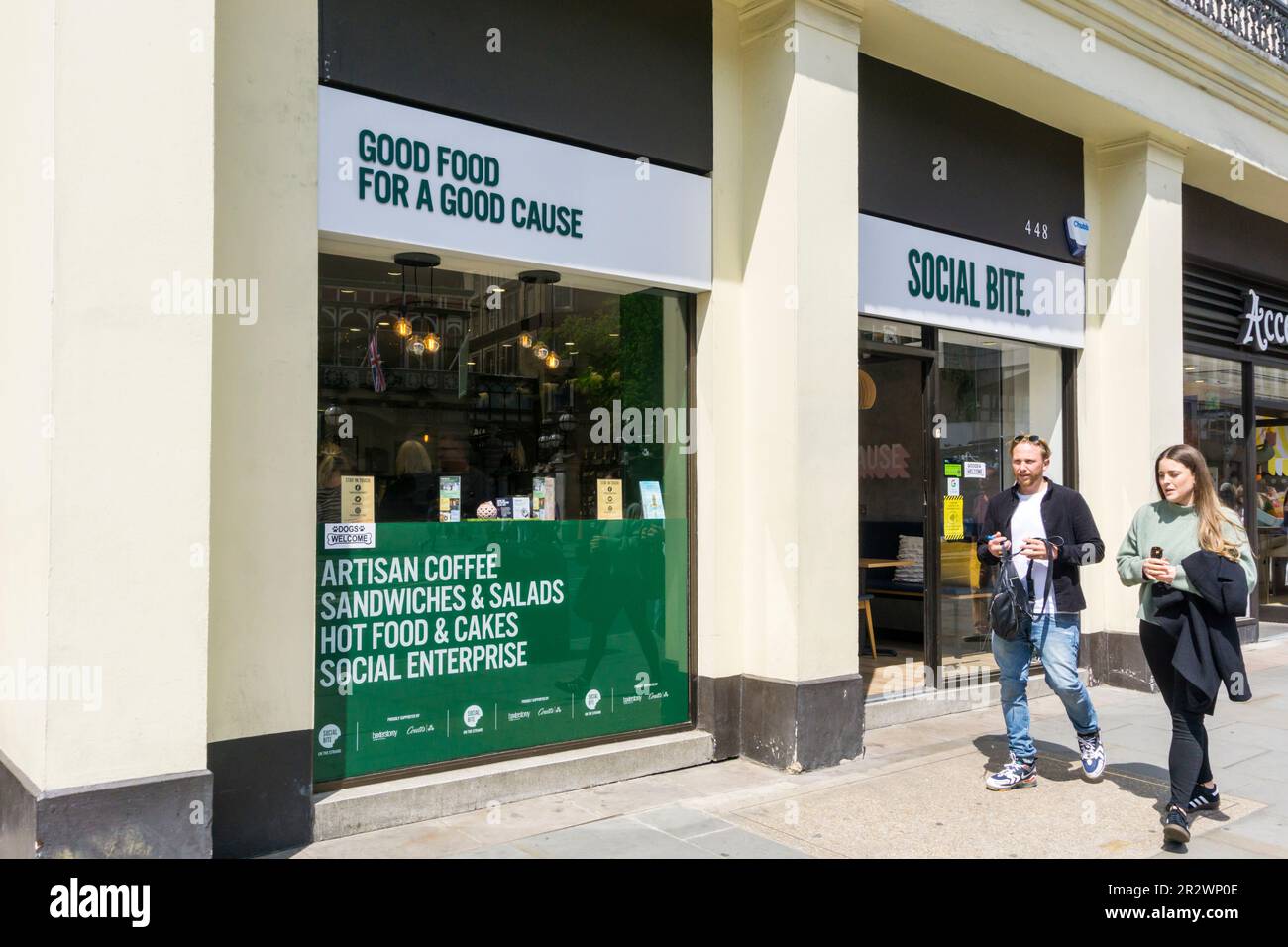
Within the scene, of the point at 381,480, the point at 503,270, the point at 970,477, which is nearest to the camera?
the point at 381,480

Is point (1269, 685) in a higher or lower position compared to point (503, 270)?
lower

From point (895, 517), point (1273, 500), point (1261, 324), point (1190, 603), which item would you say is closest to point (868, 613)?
point (895, 517)

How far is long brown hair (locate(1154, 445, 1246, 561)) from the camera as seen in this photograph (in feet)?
15.8

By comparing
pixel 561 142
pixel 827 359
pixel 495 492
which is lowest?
pixel 495 492

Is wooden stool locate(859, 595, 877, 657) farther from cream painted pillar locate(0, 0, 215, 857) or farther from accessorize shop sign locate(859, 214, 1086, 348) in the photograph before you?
cream painted pillar locate(0, 0, 215, 857)

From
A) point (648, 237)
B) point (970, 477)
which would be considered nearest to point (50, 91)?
point (648, 237)

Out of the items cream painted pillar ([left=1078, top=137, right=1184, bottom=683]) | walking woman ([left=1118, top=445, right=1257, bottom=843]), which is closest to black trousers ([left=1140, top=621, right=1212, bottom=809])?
walking woman ([left=1118, top=445, right=1257, bottom=843])

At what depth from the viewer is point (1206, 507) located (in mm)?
4957

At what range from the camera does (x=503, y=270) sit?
5727mm

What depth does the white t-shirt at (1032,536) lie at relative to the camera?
18.9 feet

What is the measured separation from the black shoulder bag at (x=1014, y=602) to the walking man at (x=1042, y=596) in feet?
0.05

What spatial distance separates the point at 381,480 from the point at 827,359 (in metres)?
2.92

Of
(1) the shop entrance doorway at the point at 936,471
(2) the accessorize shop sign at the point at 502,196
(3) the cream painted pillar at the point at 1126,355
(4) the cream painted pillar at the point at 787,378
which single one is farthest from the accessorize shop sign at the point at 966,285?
(2) the accessorize shop sign at the point at 502,196

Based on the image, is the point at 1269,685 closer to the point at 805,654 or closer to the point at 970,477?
the point at 970,477
